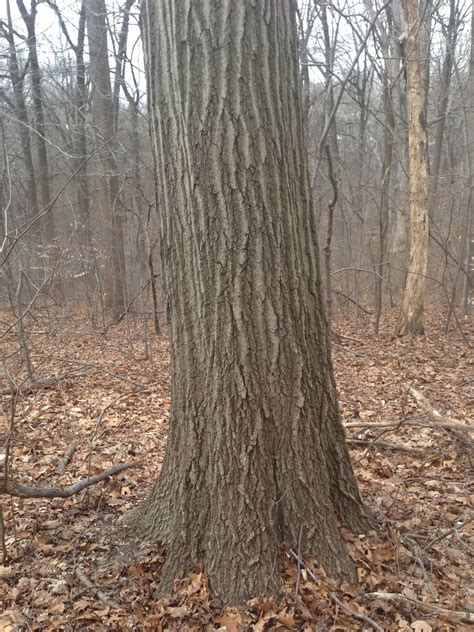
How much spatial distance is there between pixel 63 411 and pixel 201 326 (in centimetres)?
383

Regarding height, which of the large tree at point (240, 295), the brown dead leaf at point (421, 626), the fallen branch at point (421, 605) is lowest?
the brown dead leaf at point (421, 626)

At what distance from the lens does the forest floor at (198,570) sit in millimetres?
2078

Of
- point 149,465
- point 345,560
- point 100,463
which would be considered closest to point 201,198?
point 345,560

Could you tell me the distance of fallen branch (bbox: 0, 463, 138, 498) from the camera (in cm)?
241

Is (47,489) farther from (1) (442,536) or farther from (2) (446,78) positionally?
(2) (446,78)

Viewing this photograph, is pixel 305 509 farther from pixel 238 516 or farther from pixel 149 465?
pixel 149 465

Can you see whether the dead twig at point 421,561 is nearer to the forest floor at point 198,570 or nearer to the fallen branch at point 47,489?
the forest floor at point 198,570

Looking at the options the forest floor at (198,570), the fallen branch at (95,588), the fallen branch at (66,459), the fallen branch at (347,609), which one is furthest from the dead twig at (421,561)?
the fallen branch at (66,459)

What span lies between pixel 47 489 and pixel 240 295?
67.5 inches

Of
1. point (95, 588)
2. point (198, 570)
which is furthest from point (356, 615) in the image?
point (95, 588)

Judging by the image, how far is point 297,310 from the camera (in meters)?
2.18

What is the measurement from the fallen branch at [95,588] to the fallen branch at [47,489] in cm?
50

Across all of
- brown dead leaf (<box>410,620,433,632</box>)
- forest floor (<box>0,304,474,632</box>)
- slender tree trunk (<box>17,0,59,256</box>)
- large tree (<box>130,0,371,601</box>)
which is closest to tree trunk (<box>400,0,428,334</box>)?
forest floor (<box>0,304,474,632</box>)

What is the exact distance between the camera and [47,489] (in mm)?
2717
